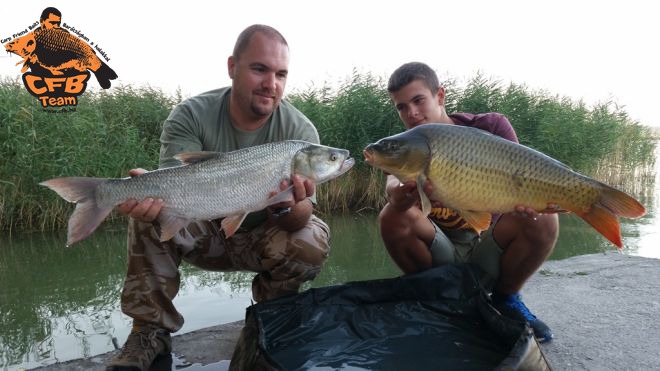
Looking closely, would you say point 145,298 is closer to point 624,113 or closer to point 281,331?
point 281,331

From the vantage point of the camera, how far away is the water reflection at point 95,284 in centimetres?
269

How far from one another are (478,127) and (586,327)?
3.58ft

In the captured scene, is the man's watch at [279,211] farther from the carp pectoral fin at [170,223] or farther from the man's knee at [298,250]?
the carp pectoral fin at [170,223]

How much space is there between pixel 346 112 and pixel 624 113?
5.64m

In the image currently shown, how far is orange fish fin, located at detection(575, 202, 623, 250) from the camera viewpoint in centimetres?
184

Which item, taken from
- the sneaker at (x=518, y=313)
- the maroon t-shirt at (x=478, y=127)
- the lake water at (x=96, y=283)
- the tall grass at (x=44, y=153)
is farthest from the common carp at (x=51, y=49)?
the sneaker at (x=518, y=313)

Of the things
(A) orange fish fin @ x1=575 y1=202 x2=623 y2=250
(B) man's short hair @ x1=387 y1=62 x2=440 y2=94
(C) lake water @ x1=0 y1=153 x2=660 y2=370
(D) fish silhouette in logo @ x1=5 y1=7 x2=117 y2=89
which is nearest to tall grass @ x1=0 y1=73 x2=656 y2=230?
(D) fish silhouette in logo @ x1=5 y1=7 x2=117 y2=89

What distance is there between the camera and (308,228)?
238cm

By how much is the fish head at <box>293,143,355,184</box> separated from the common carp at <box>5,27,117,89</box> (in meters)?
5.53

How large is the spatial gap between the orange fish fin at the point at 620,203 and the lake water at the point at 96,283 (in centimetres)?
208

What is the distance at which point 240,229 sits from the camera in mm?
2430

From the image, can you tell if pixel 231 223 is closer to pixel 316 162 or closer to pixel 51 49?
pixel 316 162

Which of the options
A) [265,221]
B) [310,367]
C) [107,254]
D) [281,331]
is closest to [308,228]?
[265,221]

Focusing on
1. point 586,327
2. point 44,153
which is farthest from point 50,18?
point 586,327
